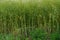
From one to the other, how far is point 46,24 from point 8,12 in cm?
97

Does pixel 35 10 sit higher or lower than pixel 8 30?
higher

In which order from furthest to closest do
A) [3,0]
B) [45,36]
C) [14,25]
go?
[3,0]
[14,25]
[45,36]

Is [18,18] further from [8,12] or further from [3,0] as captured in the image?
[3,0]

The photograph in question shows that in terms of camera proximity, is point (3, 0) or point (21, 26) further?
point (3, 0)

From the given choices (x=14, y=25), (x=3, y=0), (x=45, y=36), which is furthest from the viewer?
(x=3, y=0)

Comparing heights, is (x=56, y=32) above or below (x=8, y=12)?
below

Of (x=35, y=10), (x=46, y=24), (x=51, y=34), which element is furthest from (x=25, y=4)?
(x=51, y=34)

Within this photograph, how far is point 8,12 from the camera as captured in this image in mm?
6211

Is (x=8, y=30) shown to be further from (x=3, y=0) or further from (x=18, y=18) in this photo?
(x=3, y=0)

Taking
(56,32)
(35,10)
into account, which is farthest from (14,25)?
(56,32)

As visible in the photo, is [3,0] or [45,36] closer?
[45,36]

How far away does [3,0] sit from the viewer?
670 centimetres

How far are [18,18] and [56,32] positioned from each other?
3.41ft

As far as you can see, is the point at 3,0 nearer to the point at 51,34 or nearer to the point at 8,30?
the point at 8,30
